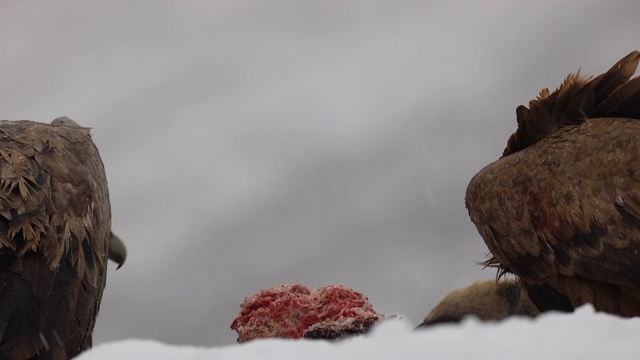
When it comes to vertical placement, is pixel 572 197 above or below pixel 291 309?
above

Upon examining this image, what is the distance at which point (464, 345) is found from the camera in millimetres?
2375

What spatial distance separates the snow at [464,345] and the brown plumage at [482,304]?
272 inches

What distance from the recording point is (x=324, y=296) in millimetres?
7293

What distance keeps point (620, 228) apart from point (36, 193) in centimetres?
416

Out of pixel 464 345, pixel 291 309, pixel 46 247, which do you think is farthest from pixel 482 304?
pixel 464 345

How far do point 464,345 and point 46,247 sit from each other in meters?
4.23

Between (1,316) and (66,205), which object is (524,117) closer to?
(66,205)

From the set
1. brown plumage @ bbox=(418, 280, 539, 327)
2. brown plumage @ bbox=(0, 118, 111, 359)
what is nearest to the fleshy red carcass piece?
brown plumage @ bbox=(0, 118, 111, 359)

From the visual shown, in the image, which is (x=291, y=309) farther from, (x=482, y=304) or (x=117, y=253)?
(x=482, y=304)

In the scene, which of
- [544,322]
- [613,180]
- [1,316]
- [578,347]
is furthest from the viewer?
[613,180]

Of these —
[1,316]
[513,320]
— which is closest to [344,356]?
[513,320]

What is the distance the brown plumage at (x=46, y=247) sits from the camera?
572cm

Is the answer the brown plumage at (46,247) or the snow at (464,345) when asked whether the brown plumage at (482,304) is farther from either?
the snow at (464,345)

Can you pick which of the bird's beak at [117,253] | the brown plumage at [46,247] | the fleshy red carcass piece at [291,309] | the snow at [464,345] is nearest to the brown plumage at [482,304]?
the fleshy red carcass piece at [291,309]
